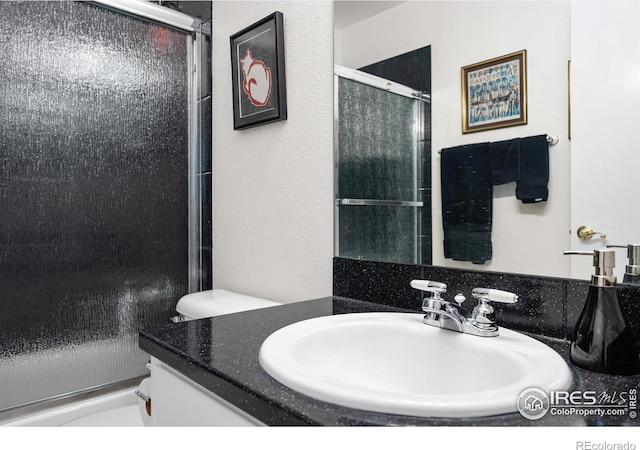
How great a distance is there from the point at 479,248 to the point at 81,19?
1488 millimetres

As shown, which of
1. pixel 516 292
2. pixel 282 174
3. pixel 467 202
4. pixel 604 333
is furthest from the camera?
pixel 282 174

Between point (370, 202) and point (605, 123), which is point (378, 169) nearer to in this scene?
point (370, 202)

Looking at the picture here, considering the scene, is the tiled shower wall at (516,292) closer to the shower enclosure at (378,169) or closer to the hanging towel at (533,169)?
the shower enclosure at (378,169)

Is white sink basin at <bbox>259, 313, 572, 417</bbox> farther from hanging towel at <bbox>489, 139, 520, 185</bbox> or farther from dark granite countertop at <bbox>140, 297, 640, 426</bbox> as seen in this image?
hanging towel at <bbox>489, 139, 520, 185</bbox>

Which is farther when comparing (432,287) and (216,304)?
(216,304)

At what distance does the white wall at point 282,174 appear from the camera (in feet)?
4.38

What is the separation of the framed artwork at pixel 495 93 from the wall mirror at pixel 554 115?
14 mm

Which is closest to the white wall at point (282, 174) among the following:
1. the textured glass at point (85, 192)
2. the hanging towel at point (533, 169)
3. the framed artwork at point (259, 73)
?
the framed artwork at point (259, 73)

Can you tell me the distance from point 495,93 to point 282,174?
29.0 inches

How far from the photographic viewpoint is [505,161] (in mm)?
923

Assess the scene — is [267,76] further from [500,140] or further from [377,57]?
[500,140]

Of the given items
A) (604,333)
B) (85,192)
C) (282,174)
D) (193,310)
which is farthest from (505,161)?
(85,192)

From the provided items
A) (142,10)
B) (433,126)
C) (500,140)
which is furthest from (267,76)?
(500,140)

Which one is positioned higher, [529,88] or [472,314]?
[529,88]
